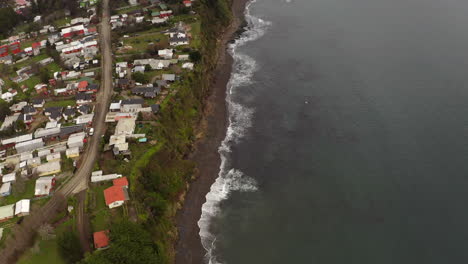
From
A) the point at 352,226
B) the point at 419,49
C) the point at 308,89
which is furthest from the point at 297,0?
the point at 352,226

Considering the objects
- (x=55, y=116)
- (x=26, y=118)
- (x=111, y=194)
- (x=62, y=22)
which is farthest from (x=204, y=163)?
(x=62, y=22)

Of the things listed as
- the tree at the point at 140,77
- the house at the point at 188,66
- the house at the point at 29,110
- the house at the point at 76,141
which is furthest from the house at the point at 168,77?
the house at the point at 29,110

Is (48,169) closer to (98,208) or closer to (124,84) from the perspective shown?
(98,208)

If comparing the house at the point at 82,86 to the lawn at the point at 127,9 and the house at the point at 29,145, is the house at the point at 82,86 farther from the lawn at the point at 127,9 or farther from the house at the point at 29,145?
the lawn at the point at 127,9

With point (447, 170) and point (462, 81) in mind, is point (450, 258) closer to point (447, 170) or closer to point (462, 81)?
point (447, 170)

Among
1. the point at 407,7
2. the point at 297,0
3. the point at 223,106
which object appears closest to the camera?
the point at 223,106

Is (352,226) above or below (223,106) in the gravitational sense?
below
